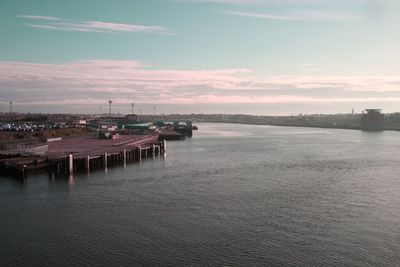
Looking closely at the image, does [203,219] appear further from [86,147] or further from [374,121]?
[374,121]

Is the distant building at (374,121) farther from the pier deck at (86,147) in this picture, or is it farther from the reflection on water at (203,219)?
the reflection on water at (203,219)

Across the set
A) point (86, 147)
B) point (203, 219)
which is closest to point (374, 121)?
point (86, 147)

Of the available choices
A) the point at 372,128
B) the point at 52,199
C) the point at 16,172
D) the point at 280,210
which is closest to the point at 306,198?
the point at 280,210

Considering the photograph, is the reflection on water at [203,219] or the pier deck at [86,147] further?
the pier deck at [86,147]

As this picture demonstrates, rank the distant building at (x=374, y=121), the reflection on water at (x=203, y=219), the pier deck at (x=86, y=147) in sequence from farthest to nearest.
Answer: the distant building at (x=374, y=121)
the pier deck at (x=86, y=147)
the reflection on water at (x=203, y=219)

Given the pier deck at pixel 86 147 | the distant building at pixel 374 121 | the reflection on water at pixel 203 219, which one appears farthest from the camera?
the distant building at pixel 374 121

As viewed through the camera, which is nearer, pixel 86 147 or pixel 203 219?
pixel 203 219

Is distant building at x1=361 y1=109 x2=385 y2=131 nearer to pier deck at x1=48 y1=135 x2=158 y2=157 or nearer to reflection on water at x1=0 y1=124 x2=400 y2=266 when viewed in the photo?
pier deck at x1=48 y1=135 x2=158 y2=157

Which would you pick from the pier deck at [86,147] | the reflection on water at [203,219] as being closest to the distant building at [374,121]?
the pier deck at [86,147]

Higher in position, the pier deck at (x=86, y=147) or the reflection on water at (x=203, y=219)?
the pier deck at (x=86, y=147)

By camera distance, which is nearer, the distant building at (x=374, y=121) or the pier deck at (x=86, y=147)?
the pier deck at (x=86, y=147)

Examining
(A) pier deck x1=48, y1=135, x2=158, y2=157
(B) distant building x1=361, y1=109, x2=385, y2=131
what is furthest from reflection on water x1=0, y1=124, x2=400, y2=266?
(B) distant building x1=361, y1=109, x2=385, y2=131
